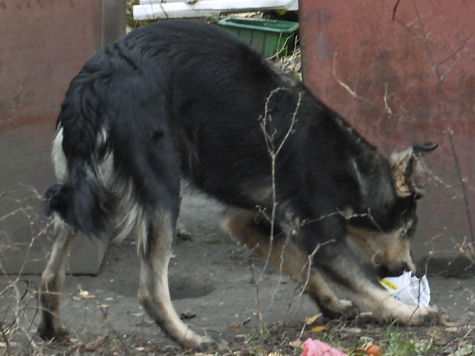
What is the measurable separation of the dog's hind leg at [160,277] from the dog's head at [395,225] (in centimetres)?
127

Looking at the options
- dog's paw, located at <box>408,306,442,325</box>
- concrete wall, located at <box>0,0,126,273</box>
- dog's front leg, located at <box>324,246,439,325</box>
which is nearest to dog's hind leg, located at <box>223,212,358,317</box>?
dog's front leg, located at <box>324,246,439,325</box>

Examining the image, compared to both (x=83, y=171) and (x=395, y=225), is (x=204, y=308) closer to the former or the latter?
(x=395, y=225)

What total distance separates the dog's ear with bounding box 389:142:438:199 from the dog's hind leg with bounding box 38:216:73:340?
6.41ft

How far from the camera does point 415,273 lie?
682 cm

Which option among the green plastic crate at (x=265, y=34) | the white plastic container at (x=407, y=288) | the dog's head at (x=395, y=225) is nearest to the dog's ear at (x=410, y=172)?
the dog's head at (x=395, y=225)

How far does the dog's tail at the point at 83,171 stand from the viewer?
5.46 metres

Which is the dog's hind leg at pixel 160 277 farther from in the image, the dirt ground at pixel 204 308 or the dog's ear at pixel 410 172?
the dog's ear at pixel 410 172

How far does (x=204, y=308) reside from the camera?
21.8 ft

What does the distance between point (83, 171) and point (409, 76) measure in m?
2.46

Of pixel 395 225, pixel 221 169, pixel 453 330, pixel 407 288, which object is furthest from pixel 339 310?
pixel 221 169

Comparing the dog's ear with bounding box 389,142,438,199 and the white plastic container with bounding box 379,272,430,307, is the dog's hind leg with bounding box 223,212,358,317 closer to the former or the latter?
the white plastic container with bounding box 379,272,430,307

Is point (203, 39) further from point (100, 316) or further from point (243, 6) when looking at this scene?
point (243, 6)

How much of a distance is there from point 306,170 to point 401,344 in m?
1.17

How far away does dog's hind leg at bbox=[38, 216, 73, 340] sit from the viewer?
570 cm
